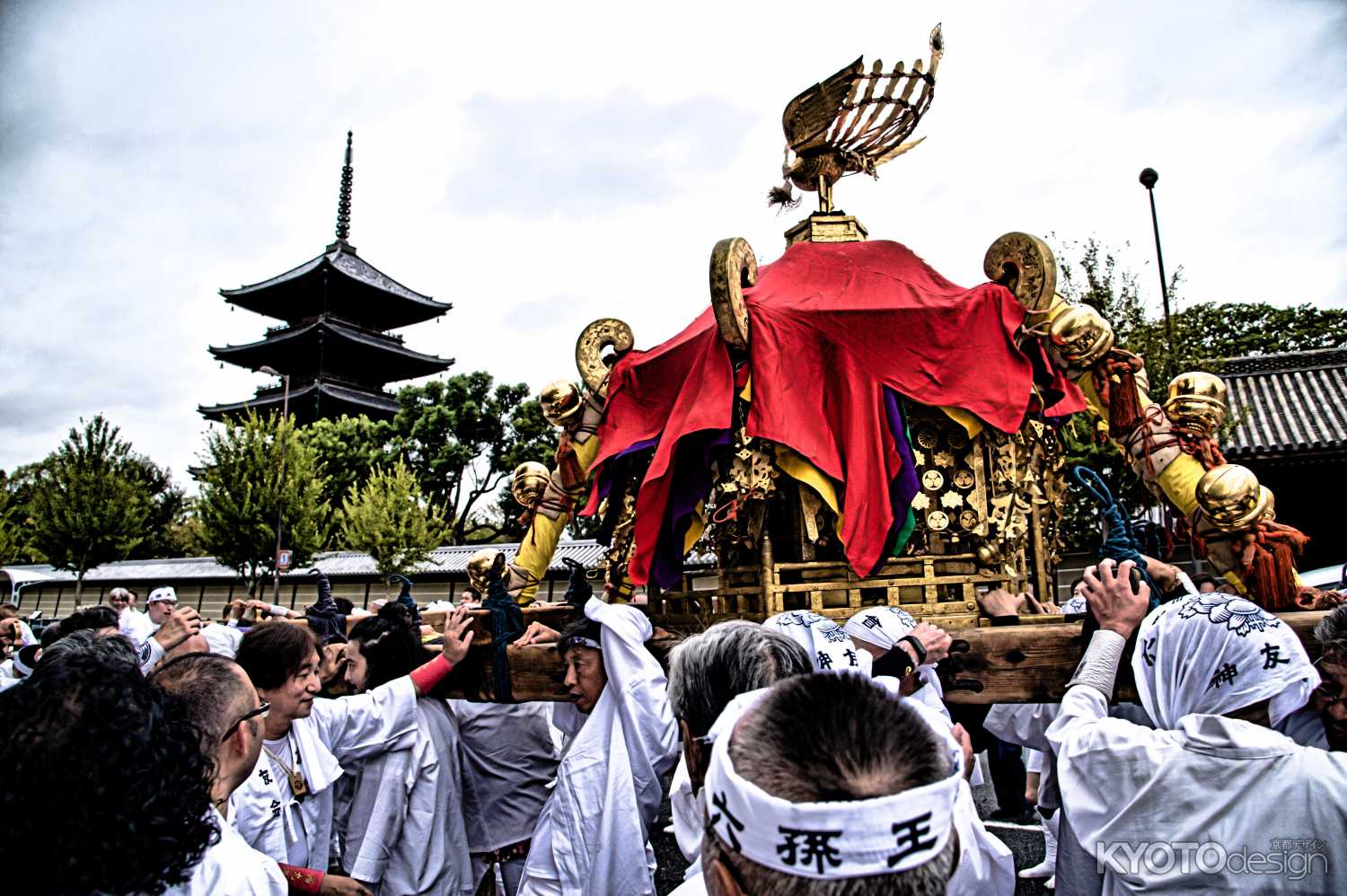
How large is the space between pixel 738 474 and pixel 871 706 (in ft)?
9.66

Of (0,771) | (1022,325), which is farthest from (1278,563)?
(0,771)

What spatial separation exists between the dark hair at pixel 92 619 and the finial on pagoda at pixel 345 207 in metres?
38.1

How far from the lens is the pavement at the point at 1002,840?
4984 mm

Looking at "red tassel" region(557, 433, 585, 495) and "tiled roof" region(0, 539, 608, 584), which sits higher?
"red tassel" region(557, 433, 585, 495)

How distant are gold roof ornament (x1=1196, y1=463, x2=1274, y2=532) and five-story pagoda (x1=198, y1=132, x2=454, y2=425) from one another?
36.1 meters

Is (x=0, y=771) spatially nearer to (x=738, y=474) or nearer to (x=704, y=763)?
(x=704, y=763)

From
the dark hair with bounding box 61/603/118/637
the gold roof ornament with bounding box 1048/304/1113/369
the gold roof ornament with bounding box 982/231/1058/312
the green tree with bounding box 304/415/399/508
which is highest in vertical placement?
the green tree with bounding box 304/415/399/508

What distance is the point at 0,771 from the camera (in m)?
1.40

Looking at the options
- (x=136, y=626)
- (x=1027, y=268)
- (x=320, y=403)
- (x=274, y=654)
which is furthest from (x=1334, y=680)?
(x=320, y=403)

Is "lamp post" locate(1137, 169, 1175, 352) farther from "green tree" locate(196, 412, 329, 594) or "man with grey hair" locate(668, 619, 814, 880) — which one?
"green tree" locate(196, 412, 329, 594)

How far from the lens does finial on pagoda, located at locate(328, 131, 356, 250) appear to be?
40.4 m

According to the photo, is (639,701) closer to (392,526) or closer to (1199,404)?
(1199,404)

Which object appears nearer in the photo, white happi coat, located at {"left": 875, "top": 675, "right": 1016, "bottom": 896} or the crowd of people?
the crowd of people

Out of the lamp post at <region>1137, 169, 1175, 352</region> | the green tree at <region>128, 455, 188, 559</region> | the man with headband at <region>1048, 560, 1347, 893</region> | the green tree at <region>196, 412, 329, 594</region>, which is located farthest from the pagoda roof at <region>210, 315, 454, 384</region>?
the man with headband at <region>1048, 560, 1347, 893</region>
